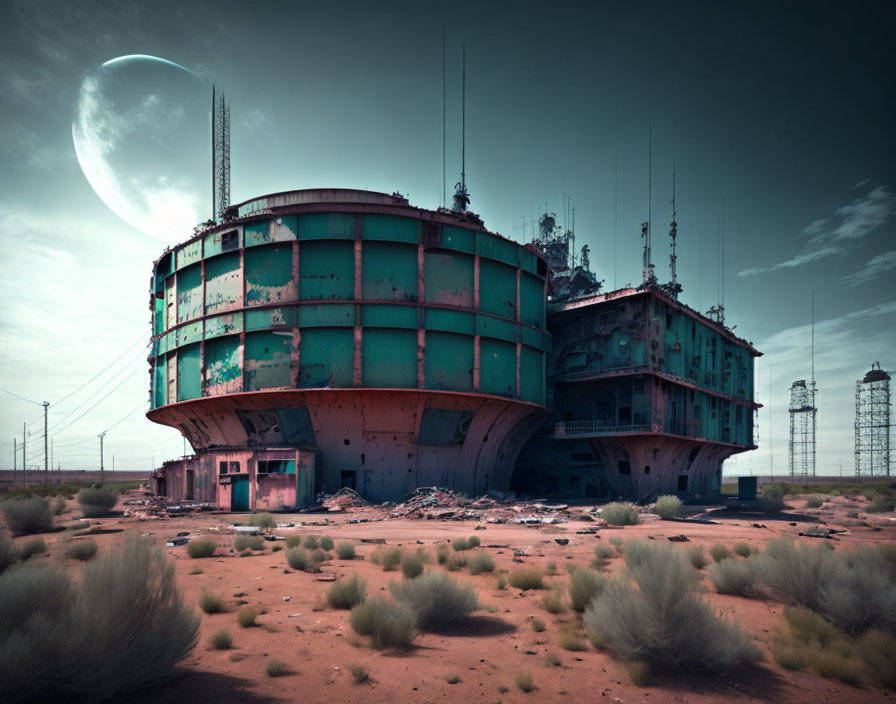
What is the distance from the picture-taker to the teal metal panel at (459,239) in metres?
27.3

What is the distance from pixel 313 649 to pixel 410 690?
157 centimetres

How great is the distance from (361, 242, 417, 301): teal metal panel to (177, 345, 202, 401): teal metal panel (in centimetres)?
1024

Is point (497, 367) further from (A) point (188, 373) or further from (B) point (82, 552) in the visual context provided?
(B) point (82, 552)

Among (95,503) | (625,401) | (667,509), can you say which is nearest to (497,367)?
(625,401)

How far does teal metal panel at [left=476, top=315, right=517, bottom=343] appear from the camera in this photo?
27641 mm

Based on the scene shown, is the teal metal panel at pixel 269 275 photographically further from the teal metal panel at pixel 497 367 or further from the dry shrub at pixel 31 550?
the dry shrub at pixel 31 550

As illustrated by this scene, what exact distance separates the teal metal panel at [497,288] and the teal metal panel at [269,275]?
31.3ft

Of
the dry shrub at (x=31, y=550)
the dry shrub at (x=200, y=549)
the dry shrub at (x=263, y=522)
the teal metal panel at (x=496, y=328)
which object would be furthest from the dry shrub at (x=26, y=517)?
the teal metal panel at (x=496, y=328)

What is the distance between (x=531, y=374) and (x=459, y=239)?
8619 mm

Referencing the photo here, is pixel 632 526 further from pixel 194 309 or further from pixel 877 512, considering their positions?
pixel 194 309

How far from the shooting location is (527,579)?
965 cm

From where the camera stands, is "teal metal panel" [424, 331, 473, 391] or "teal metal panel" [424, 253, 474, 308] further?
"teal metal panel" [424, 253, 474, 308]

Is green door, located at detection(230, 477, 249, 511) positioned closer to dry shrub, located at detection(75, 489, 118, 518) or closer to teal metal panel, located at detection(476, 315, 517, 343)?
dry shrub, located at detection(75, 489, 118, 518)

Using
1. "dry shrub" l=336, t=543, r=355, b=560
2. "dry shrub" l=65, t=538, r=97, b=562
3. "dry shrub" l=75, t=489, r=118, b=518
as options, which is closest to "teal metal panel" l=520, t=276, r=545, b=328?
"dry shrub" l=336, t=543, r=355, b=560
